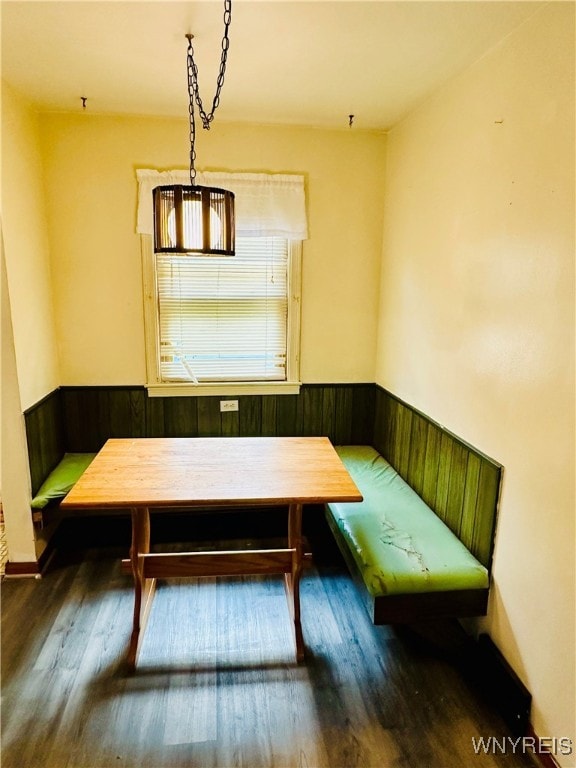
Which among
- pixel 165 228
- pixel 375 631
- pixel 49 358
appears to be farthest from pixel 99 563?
pixel 165 228

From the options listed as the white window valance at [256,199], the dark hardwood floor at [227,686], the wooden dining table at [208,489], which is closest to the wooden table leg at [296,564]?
the wooden dining table at [208,489]

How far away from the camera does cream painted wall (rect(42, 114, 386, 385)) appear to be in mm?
2898

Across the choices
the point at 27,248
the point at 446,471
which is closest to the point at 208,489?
the point at 446,471

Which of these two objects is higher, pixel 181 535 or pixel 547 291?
pixel 547 291

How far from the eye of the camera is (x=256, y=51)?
203 centimetres

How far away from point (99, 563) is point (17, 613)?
0.52 m

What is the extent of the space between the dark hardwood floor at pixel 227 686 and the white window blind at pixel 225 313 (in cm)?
144

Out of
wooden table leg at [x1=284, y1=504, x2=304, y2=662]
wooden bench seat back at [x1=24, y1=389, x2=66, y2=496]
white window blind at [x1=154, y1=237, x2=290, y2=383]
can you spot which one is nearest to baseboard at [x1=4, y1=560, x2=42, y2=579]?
wooden bench seat back at [x1=24, y1=389, x2=66, y2=496]

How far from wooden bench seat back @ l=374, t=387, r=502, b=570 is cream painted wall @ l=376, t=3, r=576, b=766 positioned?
7cm

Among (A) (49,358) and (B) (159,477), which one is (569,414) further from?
(A) (49,358)

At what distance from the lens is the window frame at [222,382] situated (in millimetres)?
3088

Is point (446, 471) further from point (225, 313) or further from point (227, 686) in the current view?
point (225, 313)

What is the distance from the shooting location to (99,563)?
9.27 feet

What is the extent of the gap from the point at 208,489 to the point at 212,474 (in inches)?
6.6
